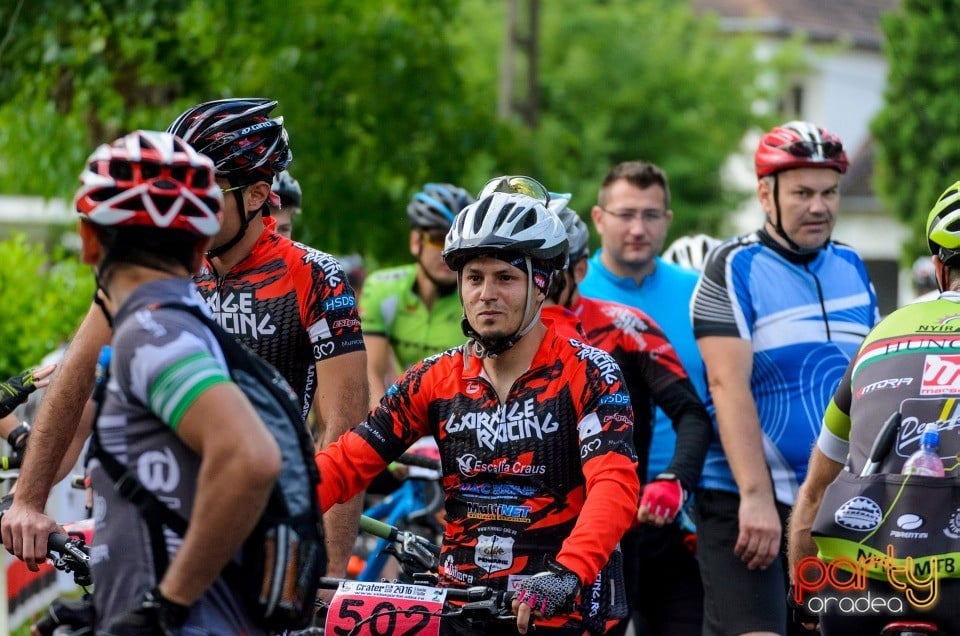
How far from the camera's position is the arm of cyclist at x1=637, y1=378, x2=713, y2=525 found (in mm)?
6648

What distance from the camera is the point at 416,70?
1509 centimetres

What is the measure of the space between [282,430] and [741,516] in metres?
3.30

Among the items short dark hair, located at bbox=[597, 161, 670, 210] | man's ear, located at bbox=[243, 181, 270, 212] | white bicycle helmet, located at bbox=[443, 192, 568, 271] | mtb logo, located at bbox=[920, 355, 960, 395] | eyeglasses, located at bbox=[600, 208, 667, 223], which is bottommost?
mtb logo, located at bbox=[920, 355, 960, 395]

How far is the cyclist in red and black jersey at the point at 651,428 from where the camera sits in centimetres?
671

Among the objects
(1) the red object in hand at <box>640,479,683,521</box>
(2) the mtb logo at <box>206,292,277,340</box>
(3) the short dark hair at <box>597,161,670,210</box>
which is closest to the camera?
(2) the mtb logo at <box>206,292,277,340</box>

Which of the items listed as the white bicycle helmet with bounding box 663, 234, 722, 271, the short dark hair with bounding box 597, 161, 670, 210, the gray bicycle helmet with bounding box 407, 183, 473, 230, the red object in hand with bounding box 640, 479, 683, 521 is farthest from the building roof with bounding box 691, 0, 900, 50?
the red object in hand with bounding box 640, 479, 683, 521

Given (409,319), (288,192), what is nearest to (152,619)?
(288,192)

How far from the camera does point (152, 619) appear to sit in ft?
12.5

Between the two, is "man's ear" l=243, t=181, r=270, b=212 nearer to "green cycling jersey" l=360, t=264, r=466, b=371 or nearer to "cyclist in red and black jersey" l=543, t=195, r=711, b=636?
"cyclist in red and black jersey" l=543, t=195, r=711, b=636

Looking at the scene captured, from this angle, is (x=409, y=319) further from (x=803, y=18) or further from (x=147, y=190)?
(x=803, y=18)

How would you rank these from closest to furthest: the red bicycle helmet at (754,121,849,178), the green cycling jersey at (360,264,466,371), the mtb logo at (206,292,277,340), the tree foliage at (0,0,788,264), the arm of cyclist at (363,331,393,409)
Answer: the mtb logo at (206,292,277,340) < the red bicycle helmet at (754,121,849,178) < the arm of cyclist at (363,331,393,409) < the green cycling jersey at (360,264,466,371) < the tree foliage at (0,0,788,264)

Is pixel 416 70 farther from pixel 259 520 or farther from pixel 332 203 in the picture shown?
pixel 259 520

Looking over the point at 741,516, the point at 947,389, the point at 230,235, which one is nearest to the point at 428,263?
the point at 741,516

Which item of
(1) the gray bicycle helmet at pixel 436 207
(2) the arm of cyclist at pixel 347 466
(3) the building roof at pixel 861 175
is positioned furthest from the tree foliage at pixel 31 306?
(3) the building roof at pixel 861 175
